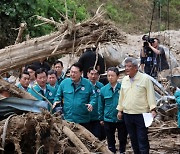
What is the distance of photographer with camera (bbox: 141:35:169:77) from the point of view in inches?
525

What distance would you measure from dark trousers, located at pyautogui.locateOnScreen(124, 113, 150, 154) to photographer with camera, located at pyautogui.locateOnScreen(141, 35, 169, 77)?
14.5 feet

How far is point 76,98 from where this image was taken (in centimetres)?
904

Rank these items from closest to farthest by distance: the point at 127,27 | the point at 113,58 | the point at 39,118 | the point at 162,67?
the point at 39,118 → the point at 162,67 → the point at 113,58 → the point at 127,27

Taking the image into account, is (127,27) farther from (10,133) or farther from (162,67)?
(10,133)

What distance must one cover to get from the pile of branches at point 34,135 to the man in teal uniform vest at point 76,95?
2016 millimetres

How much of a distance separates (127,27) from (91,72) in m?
16.7

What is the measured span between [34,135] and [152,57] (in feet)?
24.0

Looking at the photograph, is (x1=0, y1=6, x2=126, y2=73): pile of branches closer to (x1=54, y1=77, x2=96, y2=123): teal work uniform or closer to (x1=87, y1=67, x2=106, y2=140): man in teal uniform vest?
(x1=54, y1=77, x2=96, y2=123): teal work uniform

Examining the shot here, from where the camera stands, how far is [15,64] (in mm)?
8562

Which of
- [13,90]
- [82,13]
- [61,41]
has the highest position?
[82,13]

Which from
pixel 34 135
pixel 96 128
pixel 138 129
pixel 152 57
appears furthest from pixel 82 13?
pixel 34 135

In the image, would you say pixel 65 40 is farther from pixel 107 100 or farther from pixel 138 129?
pixel 138 129

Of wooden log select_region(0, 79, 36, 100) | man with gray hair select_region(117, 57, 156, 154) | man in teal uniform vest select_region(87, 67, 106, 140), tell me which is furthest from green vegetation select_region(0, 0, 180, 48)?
wooden log select_region(0, 79, 36, 100)

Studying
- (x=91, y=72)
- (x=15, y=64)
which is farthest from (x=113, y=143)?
(x=15, y=64)
